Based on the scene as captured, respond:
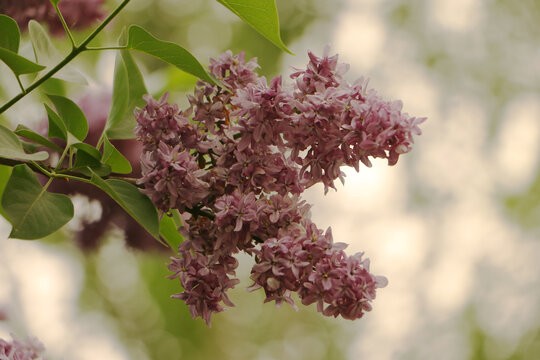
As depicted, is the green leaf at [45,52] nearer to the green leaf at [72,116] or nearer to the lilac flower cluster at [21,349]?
the green leaf at [72,116]

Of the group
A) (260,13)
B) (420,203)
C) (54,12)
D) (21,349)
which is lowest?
(21,349)

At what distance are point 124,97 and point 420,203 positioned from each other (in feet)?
6.69

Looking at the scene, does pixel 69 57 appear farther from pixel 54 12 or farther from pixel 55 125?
pixel 54 12

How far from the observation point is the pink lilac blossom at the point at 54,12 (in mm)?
396

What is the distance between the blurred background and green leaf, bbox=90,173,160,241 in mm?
1700

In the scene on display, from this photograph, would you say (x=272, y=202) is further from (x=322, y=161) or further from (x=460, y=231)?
(x=460, y=231)

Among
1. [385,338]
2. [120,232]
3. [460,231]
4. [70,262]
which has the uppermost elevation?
[460,231]

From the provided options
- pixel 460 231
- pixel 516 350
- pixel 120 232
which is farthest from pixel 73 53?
pixel 516 350

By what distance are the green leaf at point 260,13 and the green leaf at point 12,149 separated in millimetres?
97

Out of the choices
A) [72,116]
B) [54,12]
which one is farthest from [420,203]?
[72,116]

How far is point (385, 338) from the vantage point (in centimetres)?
218

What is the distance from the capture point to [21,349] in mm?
301

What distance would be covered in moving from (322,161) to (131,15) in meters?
1.92

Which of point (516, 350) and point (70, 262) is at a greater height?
point (516, 350)
